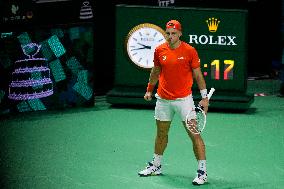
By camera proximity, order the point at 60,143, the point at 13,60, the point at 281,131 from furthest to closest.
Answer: the point at 13,60 < the point at 281,131 < the point at 60,143

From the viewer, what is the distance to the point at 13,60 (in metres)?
12.1

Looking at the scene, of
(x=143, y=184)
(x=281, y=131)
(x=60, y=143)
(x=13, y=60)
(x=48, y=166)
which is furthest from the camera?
(x=13, y=60)

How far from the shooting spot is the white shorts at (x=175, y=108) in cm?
838

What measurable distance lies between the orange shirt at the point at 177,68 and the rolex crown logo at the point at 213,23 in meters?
4.19

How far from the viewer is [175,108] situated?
8453mm

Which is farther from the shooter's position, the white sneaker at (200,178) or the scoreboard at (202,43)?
the scoreboard at (202,43)

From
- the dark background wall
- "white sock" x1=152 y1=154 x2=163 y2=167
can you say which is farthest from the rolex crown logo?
"white sock" x1=152 y1=154 x2=163 y2=167

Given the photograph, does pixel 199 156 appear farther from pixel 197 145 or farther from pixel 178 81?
pixel 178 81

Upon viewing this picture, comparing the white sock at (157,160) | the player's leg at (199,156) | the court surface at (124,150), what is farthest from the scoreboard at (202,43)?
the player's leg at (199,156)

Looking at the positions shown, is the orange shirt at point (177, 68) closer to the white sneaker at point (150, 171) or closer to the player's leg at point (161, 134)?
the player's leg at point (161, 134)

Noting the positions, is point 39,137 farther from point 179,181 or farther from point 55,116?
point 179,181

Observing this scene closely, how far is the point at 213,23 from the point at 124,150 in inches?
137

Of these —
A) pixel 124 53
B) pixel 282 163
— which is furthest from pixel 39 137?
pixel 282 163

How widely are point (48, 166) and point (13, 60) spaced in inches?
134
